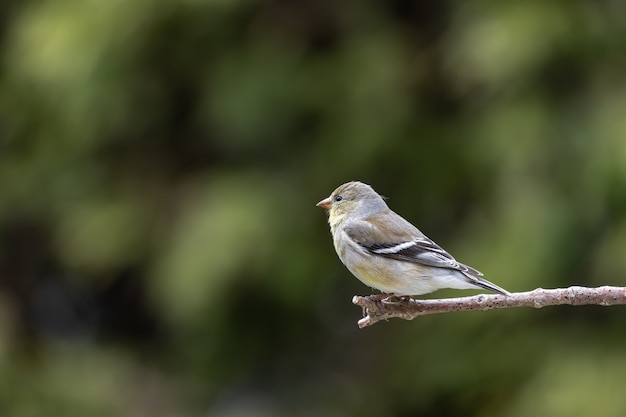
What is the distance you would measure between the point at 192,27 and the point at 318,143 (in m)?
0.99

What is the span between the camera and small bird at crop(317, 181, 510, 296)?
2.57 meters

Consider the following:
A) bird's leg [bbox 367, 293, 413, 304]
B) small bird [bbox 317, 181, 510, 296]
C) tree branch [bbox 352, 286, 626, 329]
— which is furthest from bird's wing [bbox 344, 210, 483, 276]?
tree branch [bbox 352, 286, 626, 329]

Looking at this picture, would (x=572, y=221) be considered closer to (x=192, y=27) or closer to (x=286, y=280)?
(x=286, y=280)

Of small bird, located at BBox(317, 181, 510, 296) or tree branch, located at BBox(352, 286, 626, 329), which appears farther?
small bird, located at BBox(317, 181, 510, 296)

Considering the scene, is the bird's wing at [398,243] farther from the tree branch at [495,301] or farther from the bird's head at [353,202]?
the tree branch at [495,301]

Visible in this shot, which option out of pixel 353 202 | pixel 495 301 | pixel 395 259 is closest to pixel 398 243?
pixel 395 259

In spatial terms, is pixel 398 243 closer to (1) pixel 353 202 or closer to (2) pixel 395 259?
(2) pixel 395 259

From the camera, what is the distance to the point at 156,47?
511cm

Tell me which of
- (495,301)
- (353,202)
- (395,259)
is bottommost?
(495,301)

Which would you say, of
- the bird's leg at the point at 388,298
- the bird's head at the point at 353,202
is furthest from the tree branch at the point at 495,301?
the bird's head at the point at 353,202

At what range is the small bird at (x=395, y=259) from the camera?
8.42ft

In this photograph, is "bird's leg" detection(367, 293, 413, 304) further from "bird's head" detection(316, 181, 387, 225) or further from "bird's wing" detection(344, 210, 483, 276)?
"bird's head" detection(316, 181, 387, 225)

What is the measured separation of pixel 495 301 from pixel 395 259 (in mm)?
700

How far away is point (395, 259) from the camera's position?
2.63 meters
